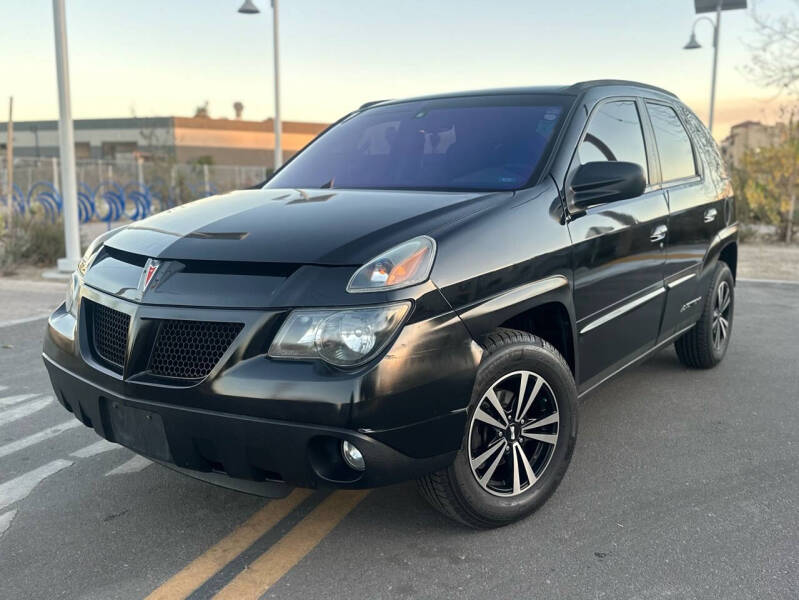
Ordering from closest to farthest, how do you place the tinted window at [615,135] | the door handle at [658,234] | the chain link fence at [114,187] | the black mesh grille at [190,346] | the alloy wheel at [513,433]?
the black mesh grille at [190,346], the alloy wheel at [513,433], the tinted window at [615,135], the door handle at [658,234], the chain link fence at [114,187]

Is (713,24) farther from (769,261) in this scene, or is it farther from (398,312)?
(398,312)

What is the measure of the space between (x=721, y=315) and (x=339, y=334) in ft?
12.8

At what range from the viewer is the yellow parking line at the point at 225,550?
2.48 metres

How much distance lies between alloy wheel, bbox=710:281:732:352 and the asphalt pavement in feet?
3.66

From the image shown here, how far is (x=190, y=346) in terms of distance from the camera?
97.8 inches

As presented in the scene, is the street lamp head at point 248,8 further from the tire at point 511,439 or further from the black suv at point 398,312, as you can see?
the tire at point 511,439

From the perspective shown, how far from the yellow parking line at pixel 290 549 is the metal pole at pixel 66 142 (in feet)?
26.7

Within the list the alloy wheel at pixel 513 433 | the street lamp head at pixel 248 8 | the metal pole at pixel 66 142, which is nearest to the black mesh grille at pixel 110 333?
the alloy wheel at pixel 513 433

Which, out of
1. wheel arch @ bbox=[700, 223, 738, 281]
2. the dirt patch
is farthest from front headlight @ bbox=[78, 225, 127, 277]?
the dirt patch

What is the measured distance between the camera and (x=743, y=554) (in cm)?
269

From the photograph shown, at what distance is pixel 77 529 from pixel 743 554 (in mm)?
2567

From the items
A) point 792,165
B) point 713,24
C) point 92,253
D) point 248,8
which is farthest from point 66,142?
point 713,24

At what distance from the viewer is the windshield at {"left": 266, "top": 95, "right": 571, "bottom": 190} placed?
131 inches

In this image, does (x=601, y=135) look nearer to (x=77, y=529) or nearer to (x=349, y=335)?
(x=349, y=335)
